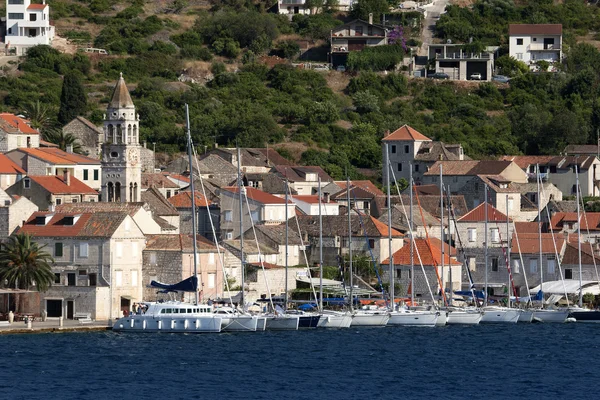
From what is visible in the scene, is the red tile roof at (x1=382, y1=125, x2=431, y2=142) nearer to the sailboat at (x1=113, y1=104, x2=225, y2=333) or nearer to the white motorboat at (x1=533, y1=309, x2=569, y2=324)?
the white motorboat at (x1=533, y1=309, x2=569, y2=324)

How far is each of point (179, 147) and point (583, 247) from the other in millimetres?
47300

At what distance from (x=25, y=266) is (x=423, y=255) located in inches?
1039

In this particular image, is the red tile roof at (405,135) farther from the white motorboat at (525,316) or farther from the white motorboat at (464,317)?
the white motorboat at (464,317)

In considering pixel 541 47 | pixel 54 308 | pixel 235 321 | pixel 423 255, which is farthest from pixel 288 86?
pixel 235 321

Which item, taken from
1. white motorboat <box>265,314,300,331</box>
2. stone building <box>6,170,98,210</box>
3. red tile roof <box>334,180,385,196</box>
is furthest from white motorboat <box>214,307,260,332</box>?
red tile roof <box>334,180,385,196</box>

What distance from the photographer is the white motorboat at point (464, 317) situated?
9675 cm

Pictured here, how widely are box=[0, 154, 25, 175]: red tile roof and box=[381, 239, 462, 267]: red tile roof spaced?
84.1ft

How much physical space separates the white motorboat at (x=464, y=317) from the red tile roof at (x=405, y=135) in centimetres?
4531

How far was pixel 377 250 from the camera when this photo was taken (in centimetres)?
10762

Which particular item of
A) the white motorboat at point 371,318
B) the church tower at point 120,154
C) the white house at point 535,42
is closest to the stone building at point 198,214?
the church tower at point 120,154

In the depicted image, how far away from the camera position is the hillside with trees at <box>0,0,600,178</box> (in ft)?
489

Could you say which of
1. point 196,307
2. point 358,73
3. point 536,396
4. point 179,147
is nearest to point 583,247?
point 196,307

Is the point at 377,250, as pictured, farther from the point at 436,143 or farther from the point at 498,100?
the point at 498,100

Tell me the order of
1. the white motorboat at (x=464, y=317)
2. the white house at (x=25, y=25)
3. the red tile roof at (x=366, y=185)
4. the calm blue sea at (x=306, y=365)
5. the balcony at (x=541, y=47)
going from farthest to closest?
1. the balcony at (x=541, y=47)
2. the white house at (x=25, y=25)
3. the red tile roof at (x=366, y=185)
4. the white motorboat at (x=464, y=317)
5. the calm blue sea at (x=306, y=365)
